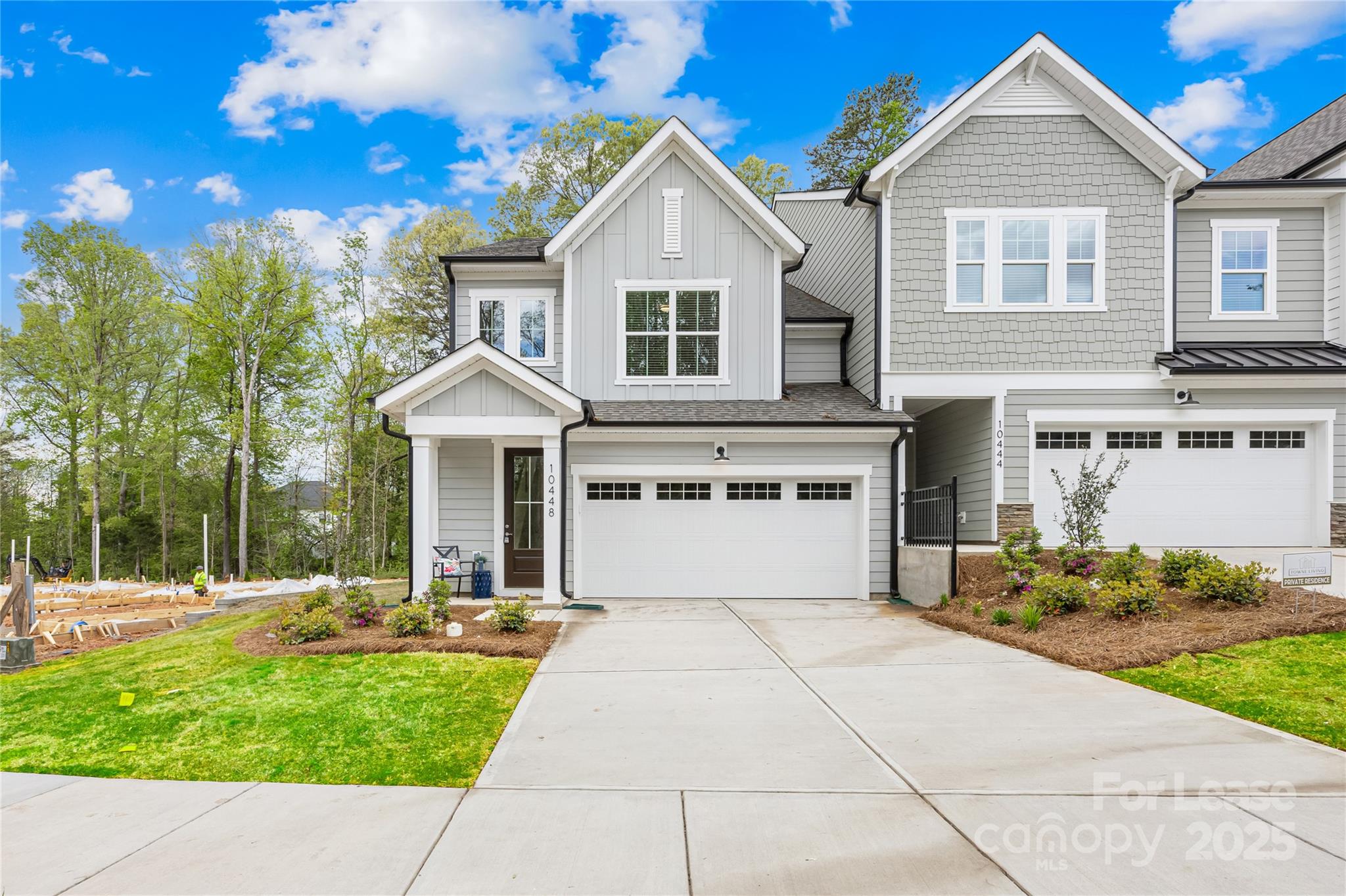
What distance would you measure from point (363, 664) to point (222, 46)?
2011 centimetres

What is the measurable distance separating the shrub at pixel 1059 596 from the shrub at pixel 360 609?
813 centimetres

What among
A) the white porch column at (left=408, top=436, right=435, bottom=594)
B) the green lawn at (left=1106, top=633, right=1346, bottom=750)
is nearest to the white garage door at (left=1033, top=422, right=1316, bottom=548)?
the green lawn at (left=1106, top=633, right=1346, bottom=750)

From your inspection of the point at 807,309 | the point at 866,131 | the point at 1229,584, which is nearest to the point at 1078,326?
the point at 807,309

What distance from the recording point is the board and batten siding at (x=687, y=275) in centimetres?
1341

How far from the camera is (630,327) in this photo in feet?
44.2

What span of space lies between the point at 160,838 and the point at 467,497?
919 centimetres

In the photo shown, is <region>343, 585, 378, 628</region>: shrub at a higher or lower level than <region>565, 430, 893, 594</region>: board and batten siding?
lower

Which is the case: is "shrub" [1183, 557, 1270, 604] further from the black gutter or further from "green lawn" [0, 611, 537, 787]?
"green lawn" [0, 611, 537, 787]

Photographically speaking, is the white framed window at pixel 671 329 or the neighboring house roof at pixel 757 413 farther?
the white framed window at pixel 671 329

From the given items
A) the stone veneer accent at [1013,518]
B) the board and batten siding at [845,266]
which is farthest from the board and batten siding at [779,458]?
the stone veneer accent at [1013,518]

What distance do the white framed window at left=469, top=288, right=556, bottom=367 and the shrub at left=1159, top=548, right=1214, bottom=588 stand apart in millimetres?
10288

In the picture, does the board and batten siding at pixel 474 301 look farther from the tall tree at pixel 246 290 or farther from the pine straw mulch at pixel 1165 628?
the tall tree at pixel 246 290

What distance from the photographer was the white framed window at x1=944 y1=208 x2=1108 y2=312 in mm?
12688

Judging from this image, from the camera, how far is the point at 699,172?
1342 cm
